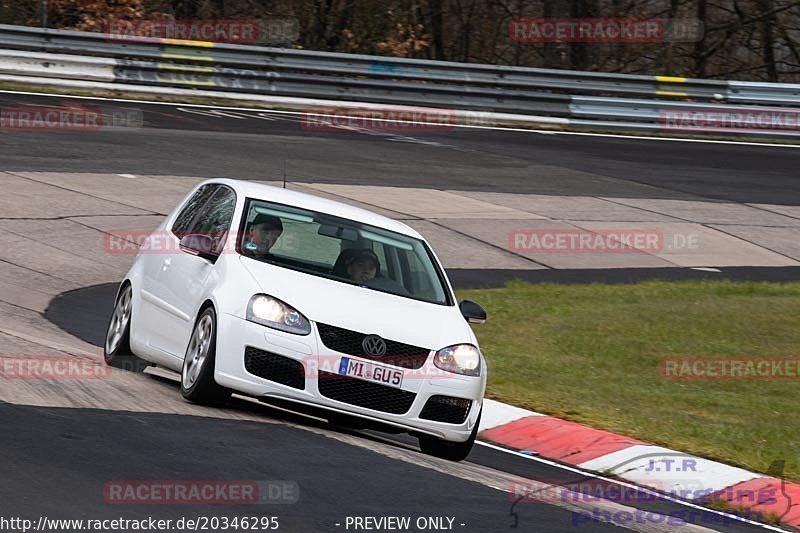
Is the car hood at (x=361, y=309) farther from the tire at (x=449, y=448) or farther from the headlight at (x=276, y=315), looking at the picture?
the tire at (x=449, y=448)

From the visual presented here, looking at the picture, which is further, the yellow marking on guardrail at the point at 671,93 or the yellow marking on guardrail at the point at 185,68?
the yellow marking on guardrail at the point at 671,93

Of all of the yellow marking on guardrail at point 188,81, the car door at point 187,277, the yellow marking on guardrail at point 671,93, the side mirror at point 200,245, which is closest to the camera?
the car door at point 187,277

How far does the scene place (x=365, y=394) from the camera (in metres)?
7.89

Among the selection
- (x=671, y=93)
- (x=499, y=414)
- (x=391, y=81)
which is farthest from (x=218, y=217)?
(x=671, y=93)

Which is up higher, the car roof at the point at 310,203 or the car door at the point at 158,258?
the car roof at the point at 310,203

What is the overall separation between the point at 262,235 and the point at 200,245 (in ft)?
1.37

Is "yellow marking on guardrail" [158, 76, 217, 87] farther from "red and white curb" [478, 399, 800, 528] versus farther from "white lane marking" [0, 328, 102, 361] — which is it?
"red and white curb" [478, 399, 800, 528]

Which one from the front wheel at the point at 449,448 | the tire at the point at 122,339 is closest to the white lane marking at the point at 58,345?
the tire at the point at 122,339

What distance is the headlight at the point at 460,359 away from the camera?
320 inches

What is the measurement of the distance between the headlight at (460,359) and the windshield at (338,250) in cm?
71

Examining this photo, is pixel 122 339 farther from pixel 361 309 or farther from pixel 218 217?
pixel 361 309

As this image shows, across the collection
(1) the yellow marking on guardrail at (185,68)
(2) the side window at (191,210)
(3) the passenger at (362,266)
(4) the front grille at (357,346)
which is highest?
(1) the yellow marking on guardrail at (185,68)

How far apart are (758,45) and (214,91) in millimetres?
15091

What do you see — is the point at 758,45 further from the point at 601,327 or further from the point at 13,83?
the point at 601,327
